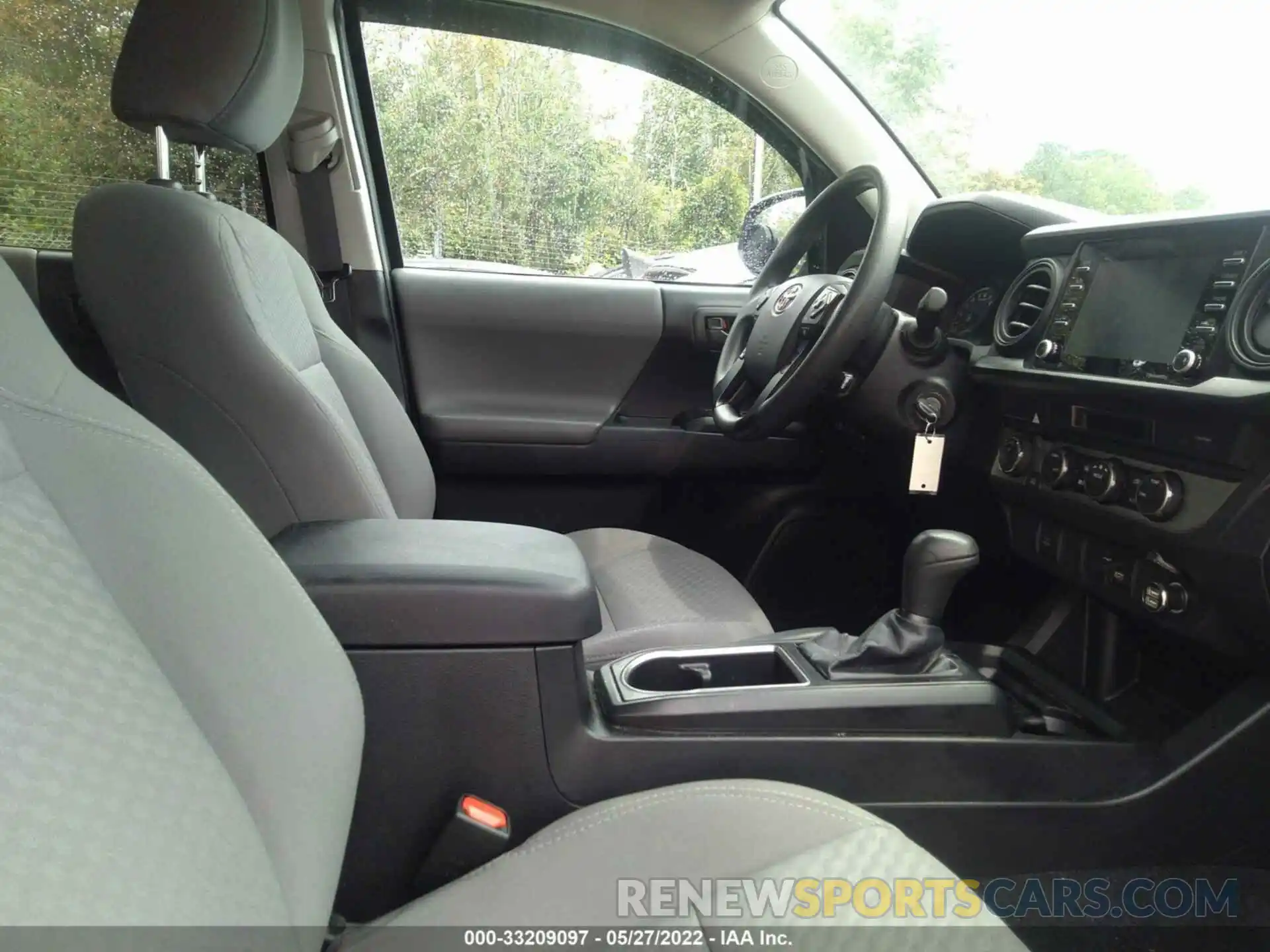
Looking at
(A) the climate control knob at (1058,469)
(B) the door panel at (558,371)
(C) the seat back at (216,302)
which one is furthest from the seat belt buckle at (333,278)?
(A) the climate control knob at (1058,469)

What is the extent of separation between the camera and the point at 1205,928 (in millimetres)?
1187

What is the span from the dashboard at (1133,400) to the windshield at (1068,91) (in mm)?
97

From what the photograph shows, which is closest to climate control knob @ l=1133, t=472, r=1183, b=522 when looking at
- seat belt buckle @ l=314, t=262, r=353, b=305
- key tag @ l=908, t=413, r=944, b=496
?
key tag @ l=908, t=413, r=944, b=496

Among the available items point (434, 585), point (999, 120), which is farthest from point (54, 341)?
point (999, 120)

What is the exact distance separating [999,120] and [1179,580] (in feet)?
2.99

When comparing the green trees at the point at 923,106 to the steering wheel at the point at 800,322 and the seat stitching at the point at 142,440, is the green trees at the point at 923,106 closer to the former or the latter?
the steering wheel at the point at 800,322

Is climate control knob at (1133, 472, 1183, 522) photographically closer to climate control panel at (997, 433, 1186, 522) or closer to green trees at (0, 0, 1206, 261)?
climate control panel at (997, 433, 1186, 522)

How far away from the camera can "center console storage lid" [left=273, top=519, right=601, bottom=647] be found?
0.91 metres

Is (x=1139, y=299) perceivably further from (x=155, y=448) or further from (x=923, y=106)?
(x=155, y=448)

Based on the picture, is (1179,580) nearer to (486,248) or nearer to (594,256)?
(594,256)

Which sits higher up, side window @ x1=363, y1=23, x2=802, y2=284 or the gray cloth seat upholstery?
side window @ x1=363, y1=23, x2=802, y2=284

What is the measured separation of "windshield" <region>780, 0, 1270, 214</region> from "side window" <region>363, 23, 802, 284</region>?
Result: 0.30 meters

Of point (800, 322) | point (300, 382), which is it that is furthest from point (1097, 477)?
point (300, 382)

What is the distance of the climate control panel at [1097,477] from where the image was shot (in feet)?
3.55
